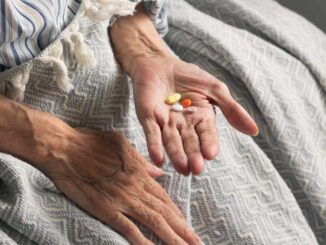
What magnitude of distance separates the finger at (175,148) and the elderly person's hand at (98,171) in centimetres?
6

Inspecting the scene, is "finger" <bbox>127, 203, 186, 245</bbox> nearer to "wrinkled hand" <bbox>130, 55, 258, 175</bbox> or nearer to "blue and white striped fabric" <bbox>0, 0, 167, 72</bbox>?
"wrinkled hand" <bbox>130, 55, 258, 175</bbox>

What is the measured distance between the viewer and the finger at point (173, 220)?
0.77m

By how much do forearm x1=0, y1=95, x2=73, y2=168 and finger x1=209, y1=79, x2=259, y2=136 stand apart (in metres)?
0.21

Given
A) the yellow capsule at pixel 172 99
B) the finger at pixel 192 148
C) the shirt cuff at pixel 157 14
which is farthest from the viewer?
the shirt cuff at pixel 157 14

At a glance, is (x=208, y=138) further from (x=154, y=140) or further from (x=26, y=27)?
(x=26, y=27)

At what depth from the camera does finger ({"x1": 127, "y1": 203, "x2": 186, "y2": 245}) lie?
77 cm

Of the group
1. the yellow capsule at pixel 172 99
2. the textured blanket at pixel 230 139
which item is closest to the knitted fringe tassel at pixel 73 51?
the textured blanket at pixel 230 139

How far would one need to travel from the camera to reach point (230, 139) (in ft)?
3.00

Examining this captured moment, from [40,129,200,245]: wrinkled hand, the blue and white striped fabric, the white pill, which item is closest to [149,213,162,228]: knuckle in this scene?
[40,129,200,245]: wrinkled hand

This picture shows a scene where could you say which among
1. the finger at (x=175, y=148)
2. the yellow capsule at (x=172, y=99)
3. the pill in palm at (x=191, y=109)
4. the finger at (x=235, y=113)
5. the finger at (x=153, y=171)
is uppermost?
the finger at (x=235, y=113)

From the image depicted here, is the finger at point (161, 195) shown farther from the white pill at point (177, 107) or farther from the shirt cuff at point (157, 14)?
the shirt cuff at point (157, 14)

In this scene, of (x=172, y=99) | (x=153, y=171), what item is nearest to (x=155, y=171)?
(x=153, y=171)

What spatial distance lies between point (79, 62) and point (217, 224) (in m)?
0.29

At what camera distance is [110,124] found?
85cm
